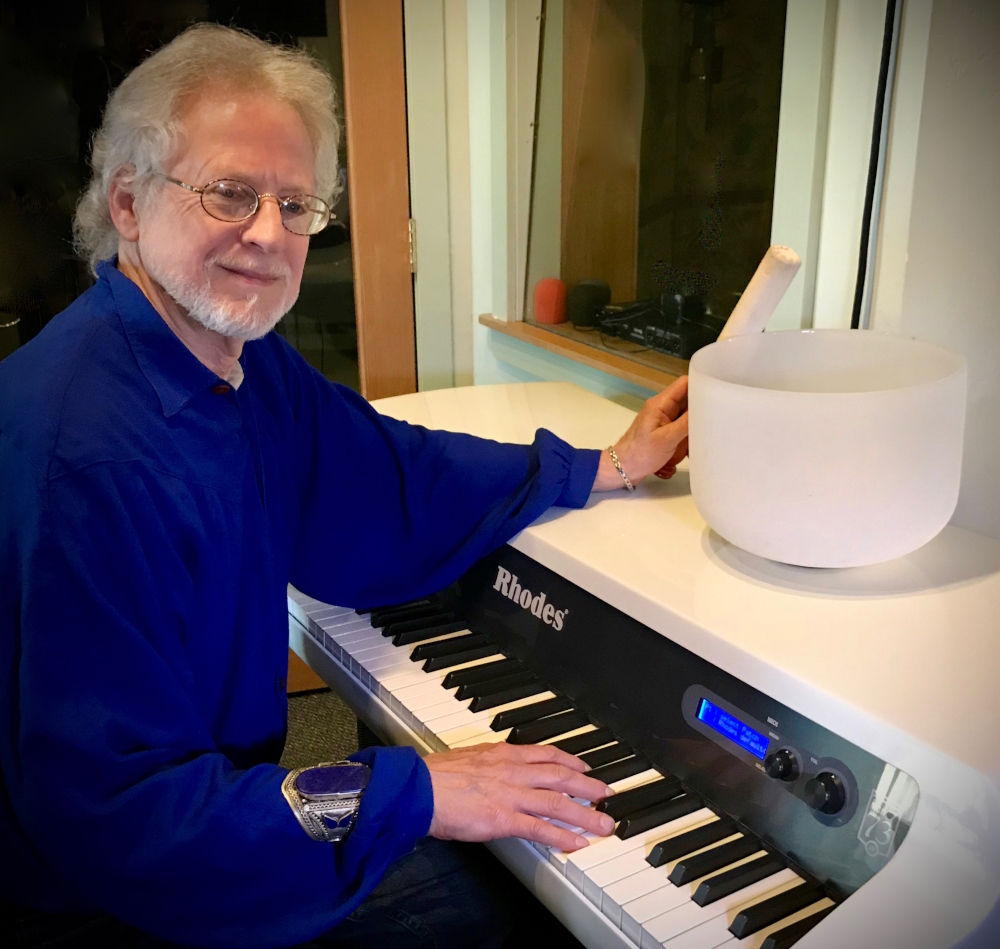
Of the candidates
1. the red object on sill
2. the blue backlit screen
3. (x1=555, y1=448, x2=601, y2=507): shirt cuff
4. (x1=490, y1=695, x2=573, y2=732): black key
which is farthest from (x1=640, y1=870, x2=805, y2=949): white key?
the red object on sill

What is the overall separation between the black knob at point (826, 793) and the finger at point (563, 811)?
0.63ft

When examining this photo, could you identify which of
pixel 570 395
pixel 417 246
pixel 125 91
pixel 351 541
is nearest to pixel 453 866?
pixel 351 541

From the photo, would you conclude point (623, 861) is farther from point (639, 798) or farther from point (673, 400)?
point (673, 400)

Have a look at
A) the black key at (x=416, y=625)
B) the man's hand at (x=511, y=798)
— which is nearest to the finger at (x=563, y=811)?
the man's hand at (x=511, y=798)

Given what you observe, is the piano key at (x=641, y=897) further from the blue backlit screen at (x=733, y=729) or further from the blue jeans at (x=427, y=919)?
the blue jeans at (x=427, y=919)

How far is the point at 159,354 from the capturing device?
1046mm

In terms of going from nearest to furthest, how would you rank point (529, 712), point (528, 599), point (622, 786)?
point (622, 786) < point (529, 712) < point (528, 599)

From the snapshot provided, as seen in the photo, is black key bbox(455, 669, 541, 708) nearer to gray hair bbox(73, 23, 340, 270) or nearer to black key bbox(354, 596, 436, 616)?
black key bbox(354, 596, 436, 616)

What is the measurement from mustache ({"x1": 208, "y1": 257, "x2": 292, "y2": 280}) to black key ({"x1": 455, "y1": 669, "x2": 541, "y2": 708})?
515 mm

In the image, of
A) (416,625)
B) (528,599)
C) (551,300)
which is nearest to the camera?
(528,599)

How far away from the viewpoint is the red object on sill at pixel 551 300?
2.12 m

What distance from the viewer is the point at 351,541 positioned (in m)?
1.38

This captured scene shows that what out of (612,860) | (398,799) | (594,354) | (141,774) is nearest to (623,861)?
(612,860)

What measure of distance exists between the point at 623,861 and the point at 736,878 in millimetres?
101
